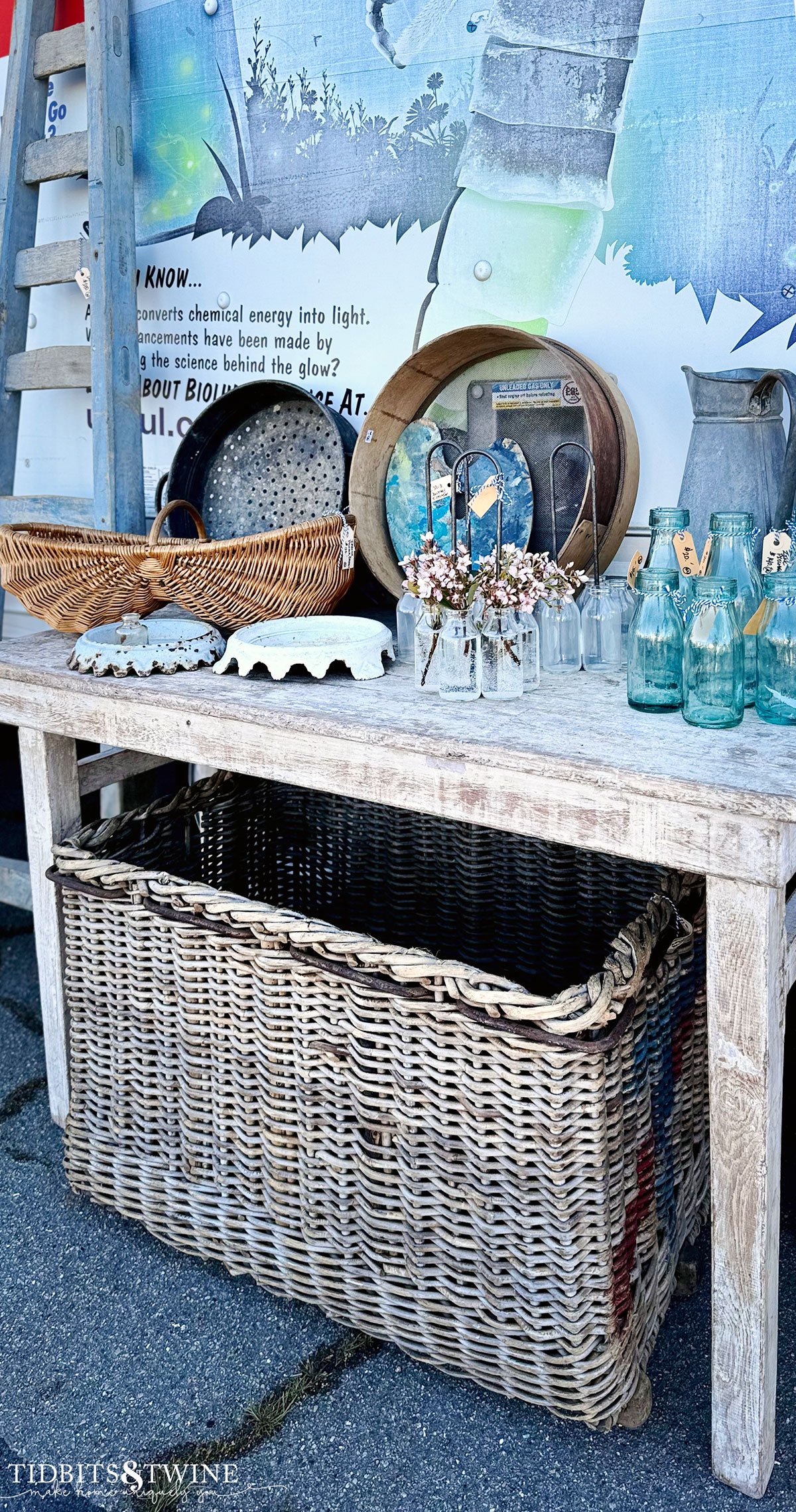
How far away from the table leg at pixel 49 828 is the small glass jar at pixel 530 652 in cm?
79

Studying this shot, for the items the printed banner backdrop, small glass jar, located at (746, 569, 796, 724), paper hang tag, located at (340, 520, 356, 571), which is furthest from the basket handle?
small glass jar, located at (746, 569, 796, 724)

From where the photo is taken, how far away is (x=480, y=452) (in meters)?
1.50

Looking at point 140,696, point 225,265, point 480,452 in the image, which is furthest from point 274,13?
point 140,696

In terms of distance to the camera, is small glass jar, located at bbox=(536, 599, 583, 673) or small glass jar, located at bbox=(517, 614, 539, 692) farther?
small glass jar, located at bbox=(536, 599, 583, 673)

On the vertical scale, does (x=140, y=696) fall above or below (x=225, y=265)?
below

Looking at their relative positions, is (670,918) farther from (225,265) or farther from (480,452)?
(225,265)

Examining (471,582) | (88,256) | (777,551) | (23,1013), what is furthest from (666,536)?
(23,1013)

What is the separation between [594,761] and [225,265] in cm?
154

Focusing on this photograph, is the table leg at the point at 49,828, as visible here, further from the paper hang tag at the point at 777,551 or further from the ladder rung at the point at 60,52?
the ladder rung at the point at 60,52

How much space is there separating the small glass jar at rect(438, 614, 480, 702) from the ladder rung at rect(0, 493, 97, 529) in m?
1.07

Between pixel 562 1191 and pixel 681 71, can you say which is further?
pixel 681 71

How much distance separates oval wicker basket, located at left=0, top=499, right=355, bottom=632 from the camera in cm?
173

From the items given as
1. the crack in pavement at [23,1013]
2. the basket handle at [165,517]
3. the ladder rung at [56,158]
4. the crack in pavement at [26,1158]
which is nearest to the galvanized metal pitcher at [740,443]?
the basket handle at [165,517]

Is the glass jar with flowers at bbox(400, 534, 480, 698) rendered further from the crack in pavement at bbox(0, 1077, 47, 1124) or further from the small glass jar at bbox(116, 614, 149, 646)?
the crack in pavement at bbox(0, 1077, 47, 1124)
